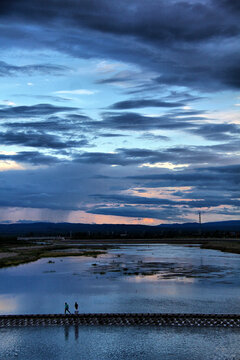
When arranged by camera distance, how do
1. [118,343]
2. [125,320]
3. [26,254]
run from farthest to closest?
[26,254], [125,320], [118,343]

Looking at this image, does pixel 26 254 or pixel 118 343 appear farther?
pixel 26 254

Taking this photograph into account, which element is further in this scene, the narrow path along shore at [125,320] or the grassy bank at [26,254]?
the grassy bank at [26,254]

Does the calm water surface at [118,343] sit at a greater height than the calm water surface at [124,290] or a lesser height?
lesser

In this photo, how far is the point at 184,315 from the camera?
41.4 metres

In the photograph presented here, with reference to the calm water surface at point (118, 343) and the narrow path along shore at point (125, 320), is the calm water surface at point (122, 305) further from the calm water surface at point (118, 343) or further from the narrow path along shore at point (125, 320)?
the narrow path along shore at point (125, 320)

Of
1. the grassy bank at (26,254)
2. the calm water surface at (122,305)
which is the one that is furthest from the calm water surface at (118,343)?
the grassy bank at (26,254)

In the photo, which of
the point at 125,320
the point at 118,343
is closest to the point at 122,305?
the point at 125,320

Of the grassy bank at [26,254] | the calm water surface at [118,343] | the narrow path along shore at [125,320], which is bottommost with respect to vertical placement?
the calm water surface at [118,343]

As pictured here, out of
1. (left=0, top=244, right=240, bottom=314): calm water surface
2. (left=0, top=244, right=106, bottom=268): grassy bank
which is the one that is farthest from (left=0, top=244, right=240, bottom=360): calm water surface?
(left=0, top=244, right=106, bottom=268): grassy bank

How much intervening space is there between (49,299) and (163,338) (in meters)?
22.6

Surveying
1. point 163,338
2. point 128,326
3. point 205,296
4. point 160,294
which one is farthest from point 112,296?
point 163,338

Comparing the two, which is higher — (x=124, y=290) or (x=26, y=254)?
(x=26, y=254)

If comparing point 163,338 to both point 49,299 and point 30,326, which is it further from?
point 49,299

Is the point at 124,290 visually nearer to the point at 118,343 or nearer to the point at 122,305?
the point at 122,305
